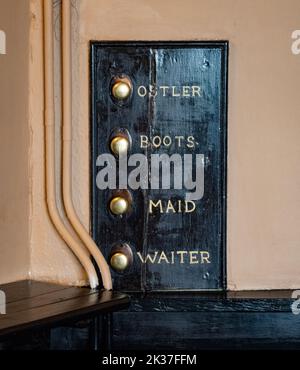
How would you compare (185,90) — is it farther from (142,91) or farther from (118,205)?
(118,205)

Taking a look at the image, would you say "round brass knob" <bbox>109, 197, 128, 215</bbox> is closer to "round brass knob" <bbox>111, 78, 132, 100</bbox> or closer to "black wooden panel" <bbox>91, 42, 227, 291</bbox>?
"black wooden panel" <bbox>91, 42, 227, 291</bbox>

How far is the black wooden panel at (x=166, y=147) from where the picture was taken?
195 cm

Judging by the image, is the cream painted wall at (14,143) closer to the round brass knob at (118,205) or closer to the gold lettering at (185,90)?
the round brass knob at (118,205)

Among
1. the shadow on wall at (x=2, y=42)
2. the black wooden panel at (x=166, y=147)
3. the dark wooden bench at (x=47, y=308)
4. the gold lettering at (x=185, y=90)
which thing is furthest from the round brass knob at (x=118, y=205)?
the shadow on wall at (x=2, y=42)

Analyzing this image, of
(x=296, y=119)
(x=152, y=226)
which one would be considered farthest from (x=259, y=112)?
(x=152, y=226)

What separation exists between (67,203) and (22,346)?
0.42 meters

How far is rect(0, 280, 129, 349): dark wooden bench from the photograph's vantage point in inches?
59.0

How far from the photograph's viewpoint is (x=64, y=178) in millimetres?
1936

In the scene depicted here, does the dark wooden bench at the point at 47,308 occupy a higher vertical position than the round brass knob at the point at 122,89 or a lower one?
lower

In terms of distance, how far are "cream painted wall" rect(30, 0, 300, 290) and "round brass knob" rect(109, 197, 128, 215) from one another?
8 cm

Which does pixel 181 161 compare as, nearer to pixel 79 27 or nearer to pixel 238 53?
pixel 238 53

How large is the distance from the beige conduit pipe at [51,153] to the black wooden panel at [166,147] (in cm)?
7

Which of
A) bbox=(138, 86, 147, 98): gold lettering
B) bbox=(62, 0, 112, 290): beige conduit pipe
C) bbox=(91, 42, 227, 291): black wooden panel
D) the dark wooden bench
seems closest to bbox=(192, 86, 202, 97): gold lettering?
bbox=(91, 42, 227, 291): black wooden panel

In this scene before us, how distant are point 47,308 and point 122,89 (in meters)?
0.68
